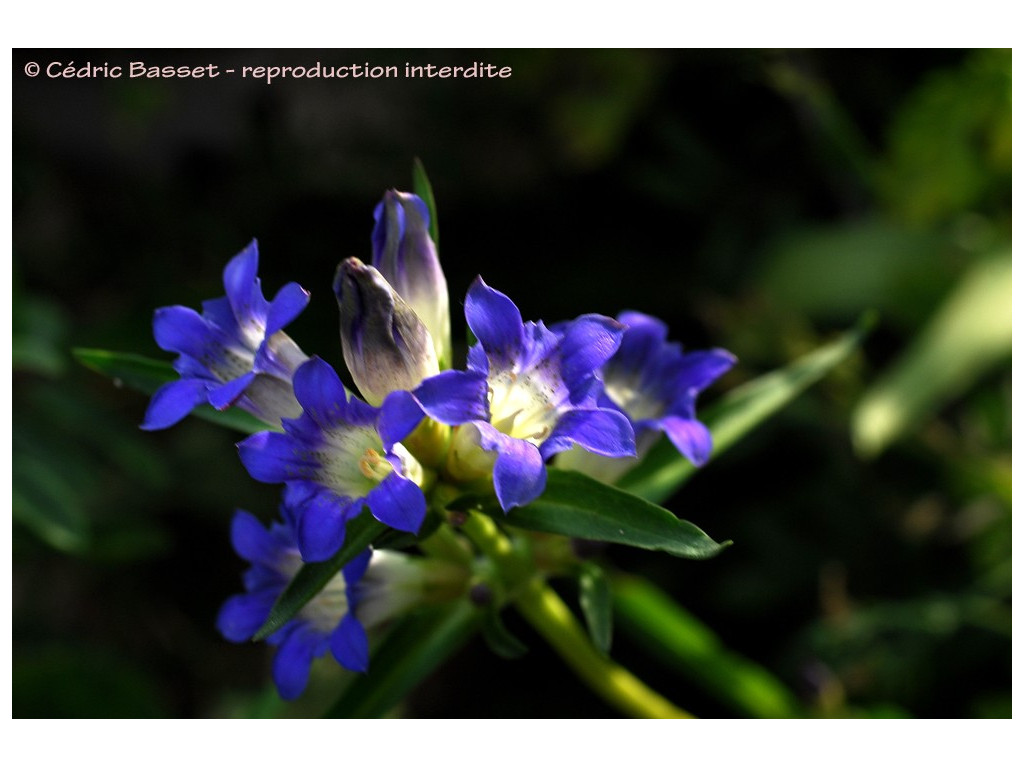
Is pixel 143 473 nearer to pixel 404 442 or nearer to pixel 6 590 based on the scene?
pixel 6 590

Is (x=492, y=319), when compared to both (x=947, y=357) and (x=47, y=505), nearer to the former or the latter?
(x=47, y=505)

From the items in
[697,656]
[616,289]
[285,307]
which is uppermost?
[616,289]

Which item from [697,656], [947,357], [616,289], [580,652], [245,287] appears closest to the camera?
[245,287]

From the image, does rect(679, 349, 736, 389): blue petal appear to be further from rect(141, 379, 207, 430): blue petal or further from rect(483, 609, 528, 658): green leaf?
rect(141, 379, 207, 430): blue petal

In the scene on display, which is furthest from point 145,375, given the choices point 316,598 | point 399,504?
point 399,504

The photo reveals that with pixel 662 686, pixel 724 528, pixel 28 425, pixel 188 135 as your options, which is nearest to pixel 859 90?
pixel 724 528

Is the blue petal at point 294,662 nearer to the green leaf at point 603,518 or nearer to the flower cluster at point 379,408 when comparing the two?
the flower cluster at point 379,408
